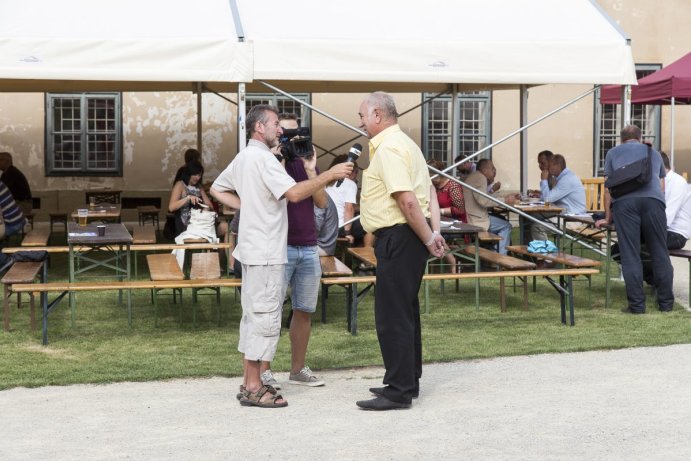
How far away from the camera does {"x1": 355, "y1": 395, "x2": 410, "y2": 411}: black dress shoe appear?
257 inches

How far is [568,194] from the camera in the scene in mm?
13961

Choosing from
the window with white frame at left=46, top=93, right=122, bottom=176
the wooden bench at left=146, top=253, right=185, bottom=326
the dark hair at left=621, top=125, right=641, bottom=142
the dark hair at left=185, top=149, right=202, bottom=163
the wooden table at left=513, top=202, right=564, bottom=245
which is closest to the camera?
the wooden bench at left=146, top=253, right=185, bottom=326

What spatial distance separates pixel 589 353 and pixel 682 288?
3.99 meters

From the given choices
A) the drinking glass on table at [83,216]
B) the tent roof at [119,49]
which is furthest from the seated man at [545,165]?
the drinking glass on table at [83,216]

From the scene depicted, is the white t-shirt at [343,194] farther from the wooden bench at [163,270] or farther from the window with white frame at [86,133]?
the window with white frame at [86,133]

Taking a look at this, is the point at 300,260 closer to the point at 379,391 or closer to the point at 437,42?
the point at 379,391

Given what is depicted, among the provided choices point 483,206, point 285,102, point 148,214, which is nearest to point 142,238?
point 483,206

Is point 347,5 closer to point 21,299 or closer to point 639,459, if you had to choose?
point 21,299

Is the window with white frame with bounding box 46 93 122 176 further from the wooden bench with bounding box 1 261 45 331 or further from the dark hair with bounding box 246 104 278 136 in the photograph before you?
the dark hair with bounding box 246 104 278 136

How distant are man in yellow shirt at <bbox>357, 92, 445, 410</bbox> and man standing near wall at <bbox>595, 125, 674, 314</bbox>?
4.22 m

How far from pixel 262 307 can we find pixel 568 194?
7.98 m

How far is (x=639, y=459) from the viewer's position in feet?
18.1

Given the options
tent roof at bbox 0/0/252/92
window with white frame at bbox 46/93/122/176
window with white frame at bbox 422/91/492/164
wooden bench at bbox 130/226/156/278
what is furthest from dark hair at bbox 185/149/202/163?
window with white frame at bbox 422/91/492/164

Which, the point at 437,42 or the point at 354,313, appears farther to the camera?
the point at 437,42
